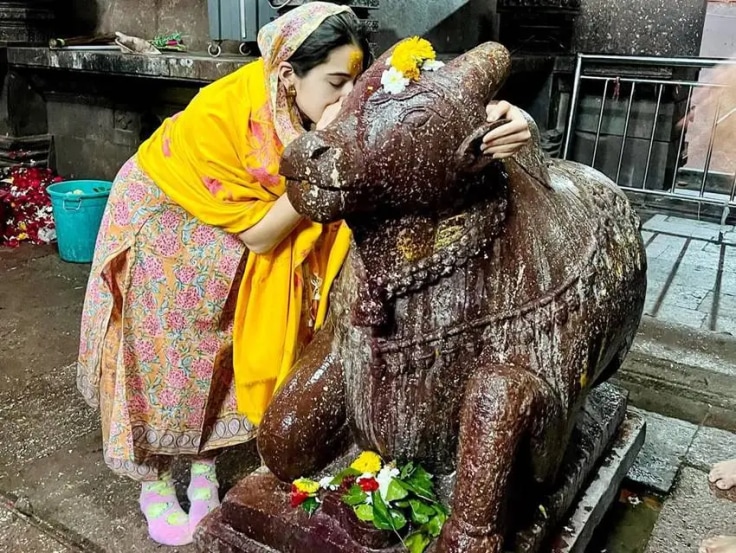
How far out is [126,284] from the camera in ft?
6.57

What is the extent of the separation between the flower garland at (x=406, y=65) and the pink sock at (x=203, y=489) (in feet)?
4.46

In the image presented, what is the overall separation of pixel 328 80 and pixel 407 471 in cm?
90

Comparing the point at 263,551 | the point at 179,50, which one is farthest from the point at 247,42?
the point at 263,551

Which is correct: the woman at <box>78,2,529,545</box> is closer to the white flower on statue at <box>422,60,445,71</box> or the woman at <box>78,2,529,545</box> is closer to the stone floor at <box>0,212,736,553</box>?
the stone floor at <box>0,212,736,553</box>

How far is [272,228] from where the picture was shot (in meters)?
1.83

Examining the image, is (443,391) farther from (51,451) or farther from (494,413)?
(51,451)

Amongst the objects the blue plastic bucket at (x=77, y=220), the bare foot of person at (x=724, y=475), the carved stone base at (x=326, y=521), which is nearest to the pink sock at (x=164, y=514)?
the carved stone base at (x=326, y=521)

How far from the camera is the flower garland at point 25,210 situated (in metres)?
5.09

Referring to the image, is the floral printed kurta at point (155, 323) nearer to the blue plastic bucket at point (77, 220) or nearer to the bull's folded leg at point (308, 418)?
the bull's folded leg at point (308, 418)

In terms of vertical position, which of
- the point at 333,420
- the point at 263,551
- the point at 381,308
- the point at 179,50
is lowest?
the point at 263,551

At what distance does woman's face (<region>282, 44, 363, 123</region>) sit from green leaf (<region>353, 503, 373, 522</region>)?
91 cm

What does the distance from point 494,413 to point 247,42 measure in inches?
138

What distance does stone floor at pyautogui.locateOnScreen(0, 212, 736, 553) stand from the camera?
6.93ft

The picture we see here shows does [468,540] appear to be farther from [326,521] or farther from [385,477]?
[326,521]
